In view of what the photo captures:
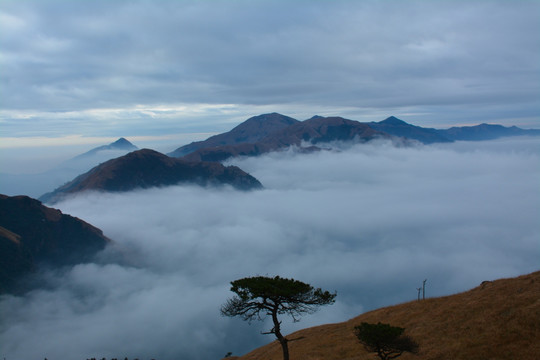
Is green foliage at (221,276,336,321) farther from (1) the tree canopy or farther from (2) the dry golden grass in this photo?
(2) the dry golden grass

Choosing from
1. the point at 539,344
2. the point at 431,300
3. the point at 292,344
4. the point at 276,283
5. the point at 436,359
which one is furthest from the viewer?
the point at 292,344

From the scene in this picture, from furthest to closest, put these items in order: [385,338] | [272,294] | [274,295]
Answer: [274,295] → [272,294] → [385,338]

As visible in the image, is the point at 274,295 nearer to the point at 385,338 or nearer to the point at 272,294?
the point at 272,294

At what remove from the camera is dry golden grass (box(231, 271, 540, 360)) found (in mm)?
29266

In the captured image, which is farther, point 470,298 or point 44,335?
point 44,335

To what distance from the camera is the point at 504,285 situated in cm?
4253

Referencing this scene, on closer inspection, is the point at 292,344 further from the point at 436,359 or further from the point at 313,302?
the point at 436,359

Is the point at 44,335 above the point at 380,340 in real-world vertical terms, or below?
below

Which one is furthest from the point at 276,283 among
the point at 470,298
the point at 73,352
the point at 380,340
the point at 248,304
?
the point at 73,352

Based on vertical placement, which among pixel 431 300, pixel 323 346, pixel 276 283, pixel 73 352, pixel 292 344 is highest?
pixel 276 283

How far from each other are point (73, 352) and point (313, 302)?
214m

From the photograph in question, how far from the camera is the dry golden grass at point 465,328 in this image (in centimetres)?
2927

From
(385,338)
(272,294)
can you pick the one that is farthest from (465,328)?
(272,294)

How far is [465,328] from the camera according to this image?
3419 centimetres
